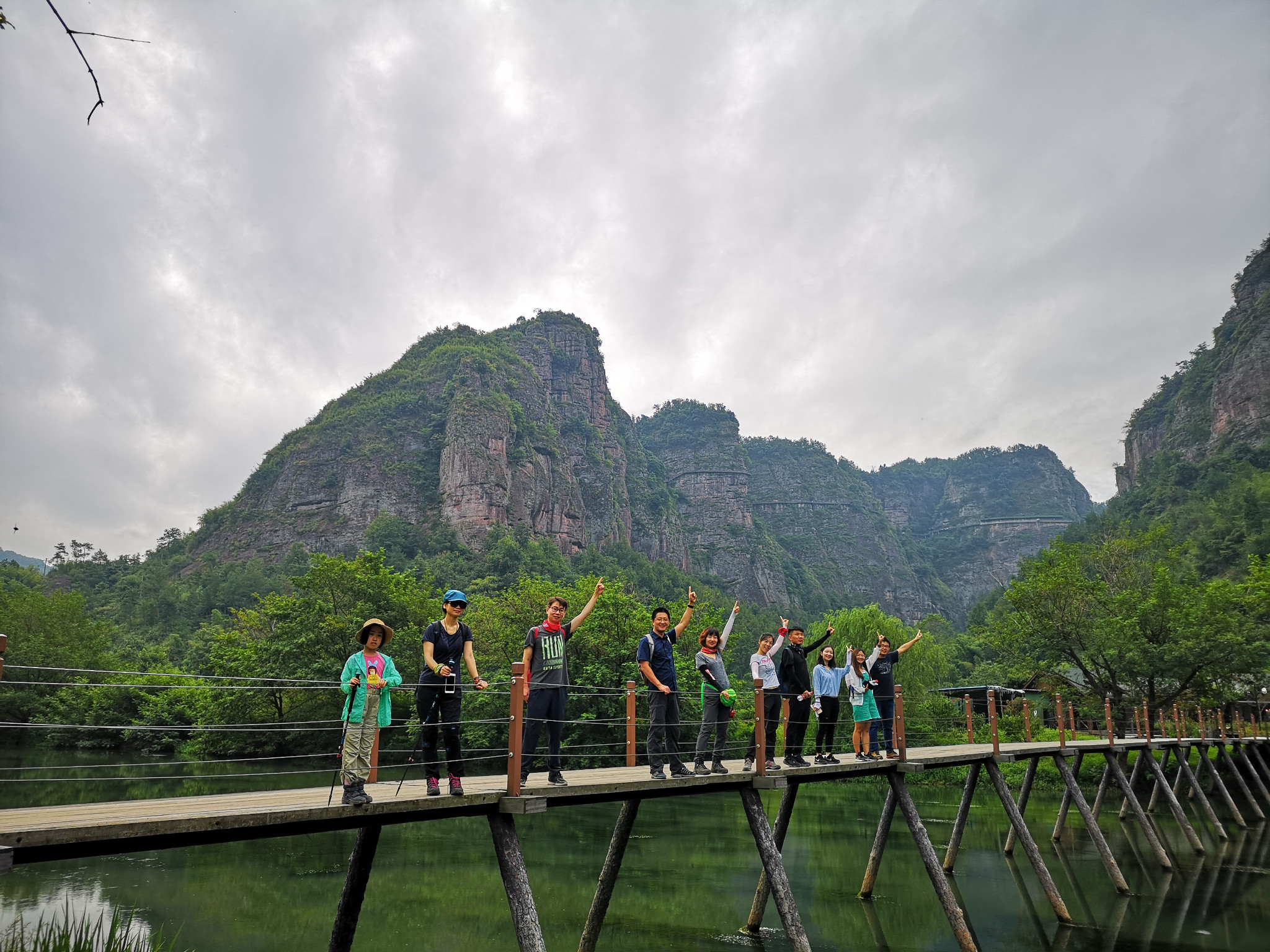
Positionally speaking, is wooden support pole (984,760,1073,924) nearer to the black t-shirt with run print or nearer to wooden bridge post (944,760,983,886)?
wooden bridge post (944,760,983,886)

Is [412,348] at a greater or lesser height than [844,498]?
greater

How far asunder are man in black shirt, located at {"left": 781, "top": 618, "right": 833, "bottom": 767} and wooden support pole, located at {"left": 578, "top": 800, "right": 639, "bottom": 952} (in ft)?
7.28

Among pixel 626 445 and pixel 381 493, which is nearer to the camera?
pixel 381 493

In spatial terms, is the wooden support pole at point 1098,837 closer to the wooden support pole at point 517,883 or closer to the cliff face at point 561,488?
the wooden support pole at point 517,883

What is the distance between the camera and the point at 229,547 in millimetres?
110500

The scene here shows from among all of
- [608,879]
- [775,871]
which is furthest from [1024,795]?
[608,879]

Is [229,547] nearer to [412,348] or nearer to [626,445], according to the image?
[412,348]

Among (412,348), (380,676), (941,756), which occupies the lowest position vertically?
(941,756)

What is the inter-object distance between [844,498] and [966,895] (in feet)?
617

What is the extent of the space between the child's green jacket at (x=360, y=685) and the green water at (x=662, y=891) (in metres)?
6.37

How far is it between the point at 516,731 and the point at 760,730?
3.71 meters

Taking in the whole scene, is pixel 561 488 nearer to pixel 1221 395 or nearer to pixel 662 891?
pixel 1221 395

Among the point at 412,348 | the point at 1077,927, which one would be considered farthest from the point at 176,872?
the point at 412,348

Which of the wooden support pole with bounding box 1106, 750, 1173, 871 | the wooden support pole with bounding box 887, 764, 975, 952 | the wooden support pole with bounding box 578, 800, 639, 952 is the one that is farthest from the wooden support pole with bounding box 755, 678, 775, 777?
the wooden support pole with bounding box 1106, 750, 1173, 871
